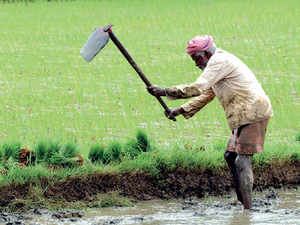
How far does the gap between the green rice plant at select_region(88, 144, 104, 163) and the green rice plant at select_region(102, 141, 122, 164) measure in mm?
44

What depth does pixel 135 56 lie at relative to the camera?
51.9 feet

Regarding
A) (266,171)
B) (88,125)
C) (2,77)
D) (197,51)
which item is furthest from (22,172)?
(2,77)

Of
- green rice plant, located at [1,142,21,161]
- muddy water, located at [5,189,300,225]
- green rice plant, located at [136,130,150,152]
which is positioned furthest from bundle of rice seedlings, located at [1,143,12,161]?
green rice plant, located at [136,130,150,152]

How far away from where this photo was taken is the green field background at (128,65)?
10.3m

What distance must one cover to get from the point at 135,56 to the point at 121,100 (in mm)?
3665

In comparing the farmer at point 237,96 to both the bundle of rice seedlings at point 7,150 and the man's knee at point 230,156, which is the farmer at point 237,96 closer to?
the man's knee at point 230,156

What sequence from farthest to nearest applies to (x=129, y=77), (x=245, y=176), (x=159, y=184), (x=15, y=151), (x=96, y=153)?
(x=129, y=77)
(x=96, y=153)
(x=159, y=184)
(x=15, y=151)
(x=245, y=176)

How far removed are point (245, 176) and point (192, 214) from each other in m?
0.61

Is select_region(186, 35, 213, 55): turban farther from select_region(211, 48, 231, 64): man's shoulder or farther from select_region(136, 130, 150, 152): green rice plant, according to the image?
select_region(136, 130, 150, 152): green rice plant

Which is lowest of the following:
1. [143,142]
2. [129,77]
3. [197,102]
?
[143,142]

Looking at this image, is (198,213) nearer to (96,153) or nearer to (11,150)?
(96,153)

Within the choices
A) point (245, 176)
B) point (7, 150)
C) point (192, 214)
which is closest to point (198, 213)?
point (192, 214)

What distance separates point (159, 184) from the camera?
757 centimetres

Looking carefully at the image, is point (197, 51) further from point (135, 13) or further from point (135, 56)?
point (135, 13)
